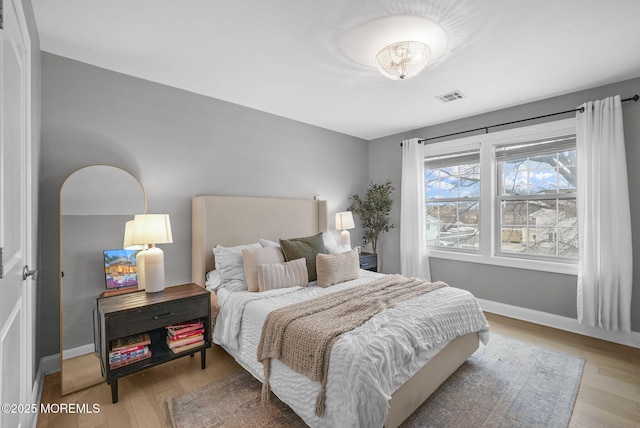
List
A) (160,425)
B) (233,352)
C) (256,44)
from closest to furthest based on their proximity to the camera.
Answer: (160,425) < (256,44) < (233,352)

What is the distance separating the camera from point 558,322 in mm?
3246

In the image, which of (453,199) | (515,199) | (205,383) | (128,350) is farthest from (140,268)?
(515,199)

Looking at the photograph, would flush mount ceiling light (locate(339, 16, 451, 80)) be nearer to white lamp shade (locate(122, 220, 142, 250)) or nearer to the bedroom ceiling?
the bedroom ceiling

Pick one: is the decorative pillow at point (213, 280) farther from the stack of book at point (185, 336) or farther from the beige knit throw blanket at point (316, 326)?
the beige knit throw blanket at point (316, 326)

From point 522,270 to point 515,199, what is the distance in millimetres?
870

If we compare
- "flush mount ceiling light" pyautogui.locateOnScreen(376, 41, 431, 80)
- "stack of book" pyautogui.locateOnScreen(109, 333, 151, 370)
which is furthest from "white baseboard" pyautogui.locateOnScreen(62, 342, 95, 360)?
"flush mount ceiling light" pyautogui.locateOnScreen(376, 41, 431, 80)

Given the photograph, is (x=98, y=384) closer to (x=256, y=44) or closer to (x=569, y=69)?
Answer: (x=256, y=44)

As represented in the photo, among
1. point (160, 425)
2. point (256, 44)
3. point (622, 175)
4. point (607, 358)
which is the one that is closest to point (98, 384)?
point (160, 425)

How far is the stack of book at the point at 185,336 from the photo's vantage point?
2.30 meters

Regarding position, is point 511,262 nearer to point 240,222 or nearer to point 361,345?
point 361,345

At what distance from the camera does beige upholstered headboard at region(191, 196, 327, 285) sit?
2.94 metres

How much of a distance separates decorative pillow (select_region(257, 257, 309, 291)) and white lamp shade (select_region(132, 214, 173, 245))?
2.77 feet

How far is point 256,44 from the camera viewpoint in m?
2.21

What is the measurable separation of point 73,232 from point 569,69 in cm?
446
